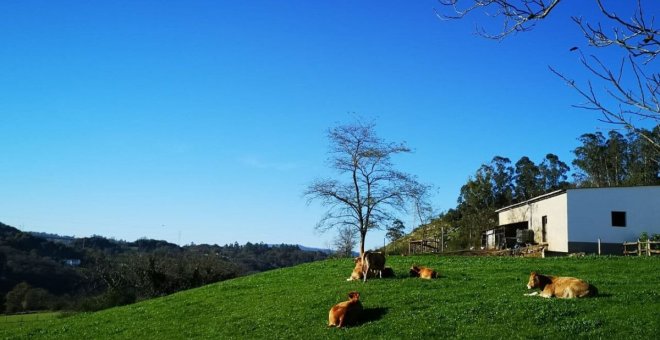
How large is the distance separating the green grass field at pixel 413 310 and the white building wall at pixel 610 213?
1657 centimetres

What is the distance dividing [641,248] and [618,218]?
15.0 feet

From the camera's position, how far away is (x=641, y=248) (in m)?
39.6

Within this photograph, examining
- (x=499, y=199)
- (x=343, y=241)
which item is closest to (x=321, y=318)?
(x=343, y=241)

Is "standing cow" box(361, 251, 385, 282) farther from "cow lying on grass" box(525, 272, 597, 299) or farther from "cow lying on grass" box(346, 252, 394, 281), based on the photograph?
"cow lying on grass" box(525, 272, 597, 299)

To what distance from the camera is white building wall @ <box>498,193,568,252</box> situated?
44.9 m

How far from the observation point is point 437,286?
65.8 ft

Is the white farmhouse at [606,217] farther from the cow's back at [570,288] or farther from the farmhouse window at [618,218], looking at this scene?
the cow's back at [570,288]

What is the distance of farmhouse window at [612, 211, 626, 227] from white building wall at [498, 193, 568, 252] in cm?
340

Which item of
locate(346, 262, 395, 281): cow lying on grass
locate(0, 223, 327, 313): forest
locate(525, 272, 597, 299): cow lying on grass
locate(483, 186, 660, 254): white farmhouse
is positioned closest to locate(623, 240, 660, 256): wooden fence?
locate(483, 186, 660, 254): white farmhouse

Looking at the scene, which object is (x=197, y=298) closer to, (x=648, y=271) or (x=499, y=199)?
(x=648, y=271)

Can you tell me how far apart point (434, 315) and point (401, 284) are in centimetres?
605

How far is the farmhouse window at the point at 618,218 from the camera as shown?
A: 43.6 meters

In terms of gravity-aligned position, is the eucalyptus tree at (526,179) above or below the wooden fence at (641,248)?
above

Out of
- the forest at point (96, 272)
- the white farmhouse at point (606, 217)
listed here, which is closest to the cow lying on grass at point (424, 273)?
the forest at point (96, 272)
